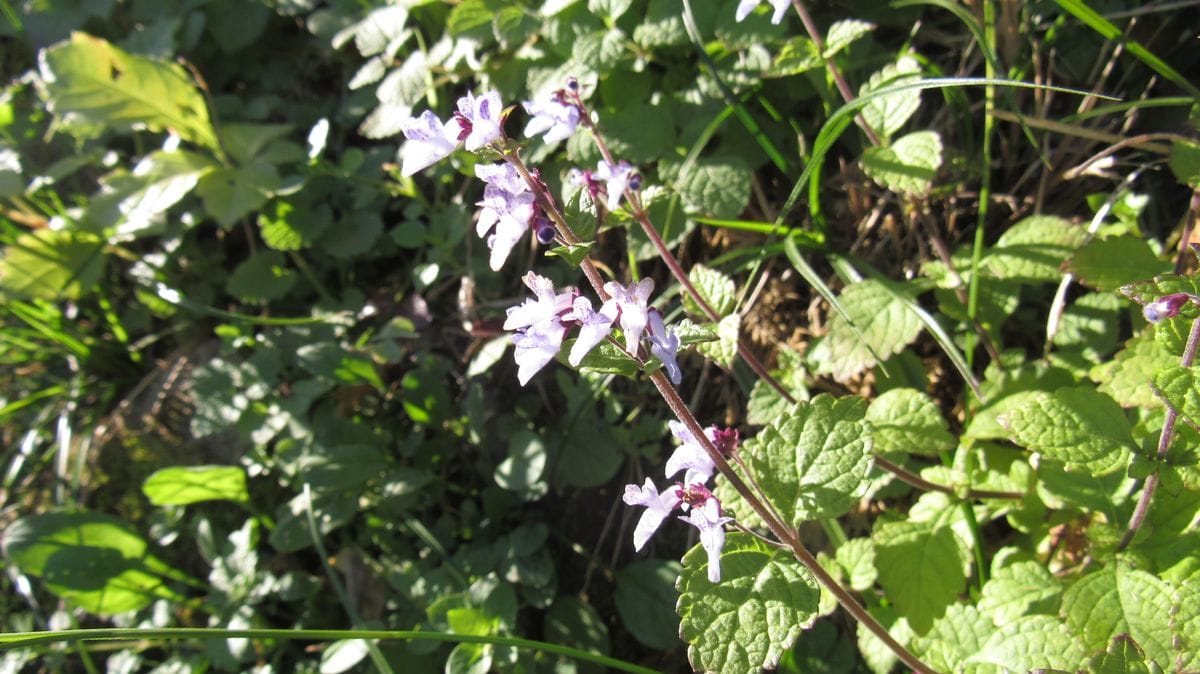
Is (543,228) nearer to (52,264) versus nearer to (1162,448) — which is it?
(1162,448)

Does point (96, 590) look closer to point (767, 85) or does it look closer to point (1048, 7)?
point (767, 85)

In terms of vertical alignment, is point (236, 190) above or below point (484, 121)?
below

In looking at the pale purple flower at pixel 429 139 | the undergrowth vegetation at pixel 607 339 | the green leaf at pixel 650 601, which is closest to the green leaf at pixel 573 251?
the undergrowth vegetation at pixel 607 339

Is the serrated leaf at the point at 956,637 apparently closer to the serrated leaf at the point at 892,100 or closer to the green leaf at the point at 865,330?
the green leaf at the point at 865,330

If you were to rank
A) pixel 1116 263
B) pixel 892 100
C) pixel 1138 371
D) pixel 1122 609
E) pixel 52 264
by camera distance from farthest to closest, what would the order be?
pixel 52 264, pixel 892 100, pixel 1116 263, pixel 1138 371, pixel 1122 609

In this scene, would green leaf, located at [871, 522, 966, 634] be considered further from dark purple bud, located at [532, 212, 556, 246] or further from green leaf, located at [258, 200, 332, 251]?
green leaf, located at [258, 200, 332, 251]

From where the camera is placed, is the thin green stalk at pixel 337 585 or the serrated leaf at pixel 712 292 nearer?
the serrated leaf at pixel 712 292

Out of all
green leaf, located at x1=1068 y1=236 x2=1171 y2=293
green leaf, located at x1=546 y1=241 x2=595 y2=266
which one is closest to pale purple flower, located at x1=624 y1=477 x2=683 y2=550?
green leaf, located at x1=546 y1=241 x2=595 y2=266

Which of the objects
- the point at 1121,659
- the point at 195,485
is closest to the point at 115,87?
the point at 195,485
